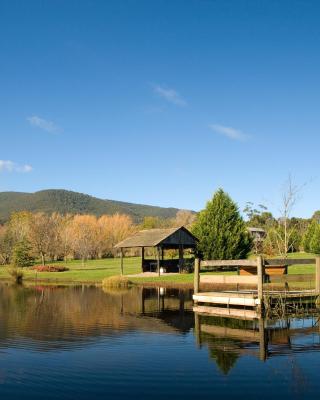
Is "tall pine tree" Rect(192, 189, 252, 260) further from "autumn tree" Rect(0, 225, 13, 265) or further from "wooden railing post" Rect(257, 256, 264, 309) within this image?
"autumn tree" Rect(0, 225, 13, 265)

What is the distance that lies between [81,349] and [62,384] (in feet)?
11.2

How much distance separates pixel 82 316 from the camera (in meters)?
20.9

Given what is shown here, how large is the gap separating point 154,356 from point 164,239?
104 feet

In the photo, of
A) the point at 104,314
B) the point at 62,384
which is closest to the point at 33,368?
the point at 62,384

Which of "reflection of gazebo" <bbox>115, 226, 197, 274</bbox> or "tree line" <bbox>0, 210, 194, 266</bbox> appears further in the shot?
"tree line" <bbox>0, 210, 194, 266</bbox>

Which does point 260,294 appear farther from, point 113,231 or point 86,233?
point 113,231

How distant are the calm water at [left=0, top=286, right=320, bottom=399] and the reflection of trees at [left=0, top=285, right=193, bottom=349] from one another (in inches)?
1.8

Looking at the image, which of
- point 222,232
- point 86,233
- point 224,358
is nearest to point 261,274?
point 224,358

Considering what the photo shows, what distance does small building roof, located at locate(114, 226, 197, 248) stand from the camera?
4494 centimetres

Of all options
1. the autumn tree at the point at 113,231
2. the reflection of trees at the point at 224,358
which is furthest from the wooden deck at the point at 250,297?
the autumn tree at the point at 113,231

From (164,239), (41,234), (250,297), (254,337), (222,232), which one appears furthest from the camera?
(41,234)

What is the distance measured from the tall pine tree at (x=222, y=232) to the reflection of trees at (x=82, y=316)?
54.1 feet

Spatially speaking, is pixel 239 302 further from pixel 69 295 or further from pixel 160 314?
pixel 69 295

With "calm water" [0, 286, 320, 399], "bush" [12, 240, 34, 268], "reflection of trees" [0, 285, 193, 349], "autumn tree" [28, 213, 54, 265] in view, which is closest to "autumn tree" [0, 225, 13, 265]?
"autumn tree" [28, 213, 54, 265]
